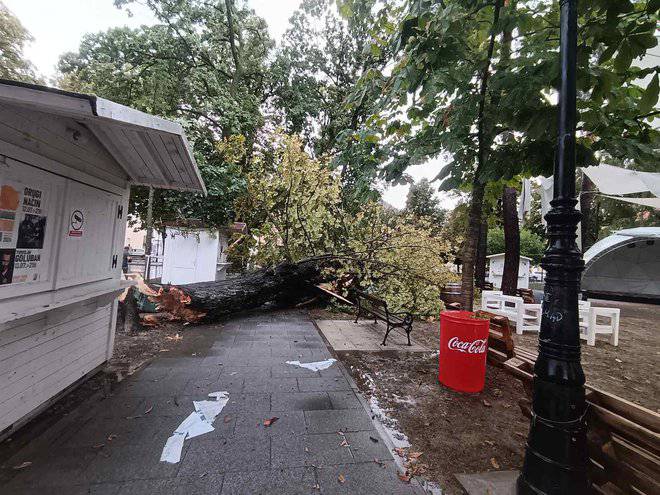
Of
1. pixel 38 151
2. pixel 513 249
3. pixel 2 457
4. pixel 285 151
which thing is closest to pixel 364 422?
pixel 2 457

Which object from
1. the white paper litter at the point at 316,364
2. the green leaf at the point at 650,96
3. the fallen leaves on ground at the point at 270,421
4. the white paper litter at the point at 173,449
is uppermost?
the green leaf at the point at 650,96

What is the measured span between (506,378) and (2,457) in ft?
18.3

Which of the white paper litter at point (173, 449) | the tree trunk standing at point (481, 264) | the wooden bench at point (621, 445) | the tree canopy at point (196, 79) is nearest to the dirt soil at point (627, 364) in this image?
the wooden bench at point (621, 445)

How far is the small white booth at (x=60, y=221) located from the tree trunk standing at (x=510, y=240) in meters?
10.4

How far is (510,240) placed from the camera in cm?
1100

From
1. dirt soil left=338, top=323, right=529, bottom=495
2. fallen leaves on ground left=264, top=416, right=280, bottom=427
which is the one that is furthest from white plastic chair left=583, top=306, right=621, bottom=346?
fallen leaves on ground left=264, top=416, right=280, bottom=427

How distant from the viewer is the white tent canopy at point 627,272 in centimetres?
1645

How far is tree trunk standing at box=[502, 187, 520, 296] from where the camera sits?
10641mm

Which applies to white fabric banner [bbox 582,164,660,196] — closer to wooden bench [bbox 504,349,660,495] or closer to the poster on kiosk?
wooden bench [bbox 504,349,660,495]

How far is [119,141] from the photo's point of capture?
3.42m

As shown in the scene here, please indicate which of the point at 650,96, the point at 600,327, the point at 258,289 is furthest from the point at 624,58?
the point at 258,289

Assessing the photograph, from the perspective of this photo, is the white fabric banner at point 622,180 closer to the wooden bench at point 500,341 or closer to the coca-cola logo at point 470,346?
the wooden bench at point 500,341

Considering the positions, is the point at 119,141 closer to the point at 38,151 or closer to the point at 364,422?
the point at 38,151

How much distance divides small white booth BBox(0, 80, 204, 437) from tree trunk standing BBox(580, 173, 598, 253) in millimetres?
13264
